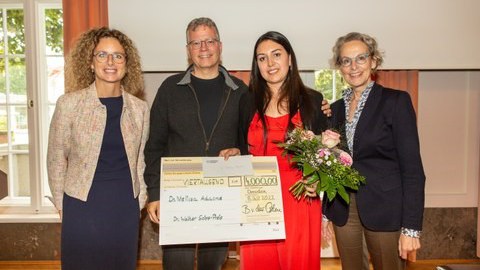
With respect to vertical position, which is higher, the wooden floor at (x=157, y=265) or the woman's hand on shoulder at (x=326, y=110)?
the woman's hand on shoulder at (x=326, y=110)

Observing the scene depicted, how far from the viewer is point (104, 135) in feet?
6.88

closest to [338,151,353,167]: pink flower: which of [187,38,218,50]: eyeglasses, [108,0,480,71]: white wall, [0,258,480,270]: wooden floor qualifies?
[187,38,218,50]: eyeglasses

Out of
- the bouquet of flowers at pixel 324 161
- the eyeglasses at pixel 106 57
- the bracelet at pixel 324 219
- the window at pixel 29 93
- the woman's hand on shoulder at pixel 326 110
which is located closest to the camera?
the bouquet of flowers at pixel 324 161

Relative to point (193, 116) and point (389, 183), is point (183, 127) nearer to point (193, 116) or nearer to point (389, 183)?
point (193, 116)

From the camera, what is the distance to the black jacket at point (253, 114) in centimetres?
221

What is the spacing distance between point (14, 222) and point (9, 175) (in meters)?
0.58

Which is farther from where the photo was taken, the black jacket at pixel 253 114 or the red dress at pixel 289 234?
Answer: the black jacket at pixel 253 114

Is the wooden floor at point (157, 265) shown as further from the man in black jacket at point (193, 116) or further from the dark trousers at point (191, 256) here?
the man in black jacket at point (193, 116)

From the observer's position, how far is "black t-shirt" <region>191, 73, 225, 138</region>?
2352mm

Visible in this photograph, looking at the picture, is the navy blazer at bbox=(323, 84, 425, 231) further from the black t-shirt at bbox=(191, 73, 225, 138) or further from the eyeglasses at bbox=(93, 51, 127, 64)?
the eyeglasses at bbox=(93, 51, 127, 64)

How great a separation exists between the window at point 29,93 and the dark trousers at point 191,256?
2.52 meters

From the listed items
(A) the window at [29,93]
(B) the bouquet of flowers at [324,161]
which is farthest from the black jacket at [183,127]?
(A) the window at [29,93]

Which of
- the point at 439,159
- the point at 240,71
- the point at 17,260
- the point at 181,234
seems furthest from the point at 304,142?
the point at 17,260

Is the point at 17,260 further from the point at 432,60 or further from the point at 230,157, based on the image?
the point at 432,60
